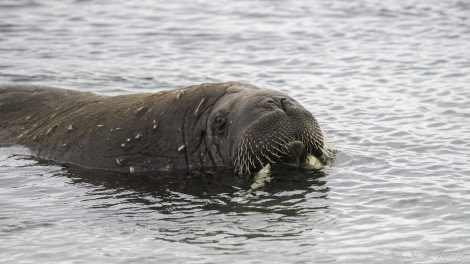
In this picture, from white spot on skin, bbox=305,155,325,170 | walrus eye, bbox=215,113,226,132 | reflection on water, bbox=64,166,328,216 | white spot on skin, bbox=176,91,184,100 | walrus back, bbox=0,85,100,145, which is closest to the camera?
reflection on water, bbox=64,166,328,216

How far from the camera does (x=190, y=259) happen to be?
756 cm

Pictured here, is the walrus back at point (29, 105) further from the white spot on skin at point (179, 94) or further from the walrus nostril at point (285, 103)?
the walrus nostril at point (285, 103)

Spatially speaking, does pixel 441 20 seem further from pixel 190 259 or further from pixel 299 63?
pixel 190 259

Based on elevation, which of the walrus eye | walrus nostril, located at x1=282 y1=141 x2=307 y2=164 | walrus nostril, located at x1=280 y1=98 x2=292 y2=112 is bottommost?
walrus nostril, located at x1=282 y1=141 x2=307 y2=164

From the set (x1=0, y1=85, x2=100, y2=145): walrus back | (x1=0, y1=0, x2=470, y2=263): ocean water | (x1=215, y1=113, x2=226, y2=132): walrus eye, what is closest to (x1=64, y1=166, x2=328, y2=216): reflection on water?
(x1=0, y1=0, x2=470, y2=263): ocean water

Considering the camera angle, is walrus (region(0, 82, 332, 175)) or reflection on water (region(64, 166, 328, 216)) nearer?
reflection on water (region(64, 166, 328, 216))

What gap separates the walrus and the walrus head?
0.01 metres

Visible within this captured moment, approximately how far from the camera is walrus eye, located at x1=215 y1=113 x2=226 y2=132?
995cm

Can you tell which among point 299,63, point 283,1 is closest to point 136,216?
point 299,63

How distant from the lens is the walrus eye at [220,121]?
9.95 m

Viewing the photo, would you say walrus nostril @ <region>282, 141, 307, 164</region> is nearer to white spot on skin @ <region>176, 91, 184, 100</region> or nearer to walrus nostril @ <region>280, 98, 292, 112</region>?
walrus nostril @ <region>280, 98, 292, 112</region>

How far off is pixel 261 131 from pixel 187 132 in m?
1.01

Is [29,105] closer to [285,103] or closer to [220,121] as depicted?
[220,121]

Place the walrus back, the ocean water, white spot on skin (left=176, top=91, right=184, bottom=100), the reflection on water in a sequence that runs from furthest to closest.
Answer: the walrus back → white spot on skin (left=176, top=91, right=184, bottom=100) → the reflection on water → the ocean water
